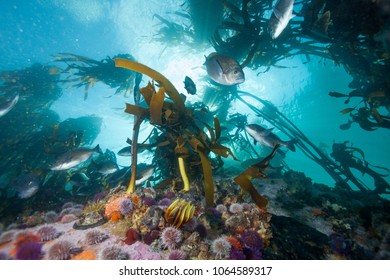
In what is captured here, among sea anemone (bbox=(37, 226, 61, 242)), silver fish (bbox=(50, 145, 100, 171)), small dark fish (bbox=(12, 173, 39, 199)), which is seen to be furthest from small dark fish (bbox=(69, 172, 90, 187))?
sea anemone (bbox=(37, 226, 61, 242))

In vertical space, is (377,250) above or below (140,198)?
below

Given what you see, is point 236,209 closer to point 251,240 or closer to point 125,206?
point 251,240

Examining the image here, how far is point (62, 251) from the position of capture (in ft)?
7.06

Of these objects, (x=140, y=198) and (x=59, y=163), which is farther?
(x=59, y=163)

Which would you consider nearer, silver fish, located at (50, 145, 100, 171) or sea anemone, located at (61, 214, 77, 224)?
sea anemone, located at (61, 214, 77, 224)

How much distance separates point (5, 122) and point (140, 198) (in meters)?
10.2

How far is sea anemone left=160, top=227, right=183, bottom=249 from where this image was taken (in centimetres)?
221

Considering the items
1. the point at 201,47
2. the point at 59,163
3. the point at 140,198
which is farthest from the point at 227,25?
the point at 59,163

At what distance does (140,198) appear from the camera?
10.2 ft

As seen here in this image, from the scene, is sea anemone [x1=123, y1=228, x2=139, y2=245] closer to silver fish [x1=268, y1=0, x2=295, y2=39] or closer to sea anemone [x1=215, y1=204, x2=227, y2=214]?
sea anemone [x1=215, y1=204, x2=227, y2=214]

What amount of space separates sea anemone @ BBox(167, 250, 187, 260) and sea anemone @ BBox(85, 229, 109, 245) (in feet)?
3.18
